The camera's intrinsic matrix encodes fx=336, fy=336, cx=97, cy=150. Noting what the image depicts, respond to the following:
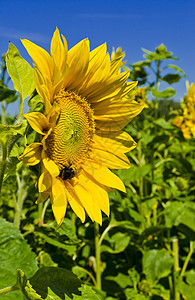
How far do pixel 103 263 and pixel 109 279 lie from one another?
0.14 metres

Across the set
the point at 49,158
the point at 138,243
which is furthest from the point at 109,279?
the point at 49,158

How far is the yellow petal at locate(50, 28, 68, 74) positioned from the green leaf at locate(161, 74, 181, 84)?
5.90ft

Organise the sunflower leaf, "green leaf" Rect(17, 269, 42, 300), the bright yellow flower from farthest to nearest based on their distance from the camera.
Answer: the bright yellow flower → the sunflower leaf → "green leaf" Rect(17, 269, 42, 300)

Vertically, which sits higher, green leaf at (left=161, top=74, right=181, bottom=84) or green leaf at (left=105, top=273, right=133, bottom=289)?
green leaf at (left=161, top=74, right=181, bottom=84)

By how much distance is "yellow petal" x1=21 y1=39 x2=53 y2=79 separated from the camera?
29.5 inches

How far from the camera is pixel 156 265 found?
1869mm

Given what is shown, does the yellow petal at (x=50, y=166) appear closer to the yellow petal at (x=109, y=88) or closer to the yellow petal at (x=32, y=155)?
the yellow petal at (x=32, y=155)

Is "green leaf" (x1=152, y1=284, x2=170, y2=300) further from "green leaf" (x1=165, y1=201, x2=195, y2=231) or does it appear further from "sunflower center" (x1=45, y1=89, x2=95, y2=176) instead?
"sunflower center" (x1=45, y1=89, x2=95, y2=176)

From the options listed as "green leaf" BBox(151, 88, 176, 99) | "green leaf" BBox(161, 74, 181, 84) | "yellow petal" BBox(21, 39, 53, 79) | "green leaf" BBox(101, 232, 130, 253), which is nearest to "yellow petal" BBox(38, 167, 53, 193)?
"yellow petal" BBox(21, 39, 53, 79)

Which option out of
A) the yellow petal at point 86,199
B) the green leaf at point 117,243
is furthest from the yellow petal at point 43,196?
the green leaf at point 117,243

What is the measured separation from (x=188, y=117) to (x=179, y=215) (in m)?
1.07

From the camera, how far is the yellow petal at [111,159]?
0.96 meters

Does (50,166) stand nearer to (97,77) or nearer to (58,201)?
(58,201)

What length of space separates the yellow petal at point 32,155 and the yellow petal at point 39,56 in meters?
0.17
